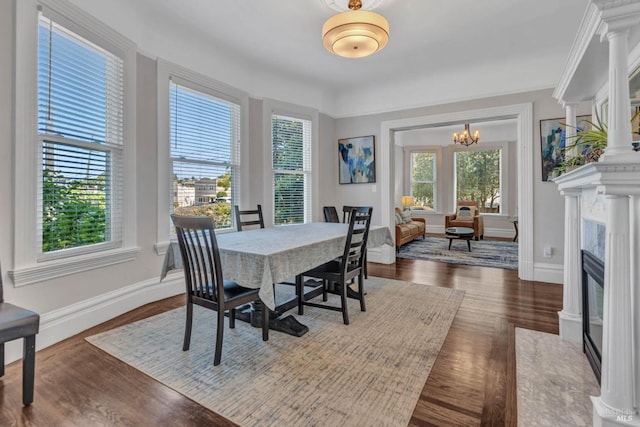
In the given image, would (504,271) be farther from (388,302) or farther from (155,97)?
(155,97)

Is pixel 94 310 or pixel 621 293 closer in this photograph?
pixel 621 293

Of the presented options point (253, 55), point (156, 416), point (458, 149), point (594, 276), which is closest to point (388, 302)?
point (594, 276)

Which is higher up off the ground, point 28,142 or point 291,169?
point 291,169

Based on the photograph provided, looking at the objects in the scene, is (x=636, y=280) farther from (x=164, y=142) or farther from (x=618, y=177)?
(x=164, y=142)

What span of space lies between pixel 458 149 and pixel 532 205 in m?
4.97

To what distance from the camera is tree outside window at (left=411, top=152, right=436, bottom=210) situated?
8914 millimetres

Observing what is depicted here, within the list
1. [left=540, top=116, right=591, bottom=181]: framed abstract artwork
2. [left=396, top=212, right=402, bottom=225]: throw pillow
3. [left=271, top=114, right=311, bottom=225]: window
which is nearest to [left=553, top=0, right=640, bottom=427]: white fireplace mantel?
[left=540, top=116, right=591, bottom=181]: framed abstract artwork

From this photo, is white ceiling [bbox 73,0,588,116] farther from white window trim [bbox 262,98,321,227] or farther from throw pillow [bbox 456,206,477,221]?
throw pillow [bbox 456,206,477,221]

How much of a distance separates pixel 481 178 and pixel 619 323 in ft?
26.1

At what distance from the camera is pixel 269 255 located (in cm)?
194

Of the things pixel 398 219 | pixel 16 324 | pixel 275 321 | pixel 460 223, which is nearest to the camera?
pixel 16 324

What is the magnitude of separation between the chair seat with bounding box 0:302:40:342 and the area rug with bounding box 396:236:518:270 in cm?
499

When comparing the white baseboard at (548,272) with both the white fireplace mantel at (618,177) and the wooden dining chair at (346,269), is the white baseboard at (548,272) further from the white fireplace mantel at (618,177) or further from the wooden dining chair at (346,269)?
the white fireplace mantel at (618,177)

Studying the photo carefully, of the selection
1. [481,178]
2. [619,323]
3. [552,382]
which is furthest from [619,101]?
[481,178]
